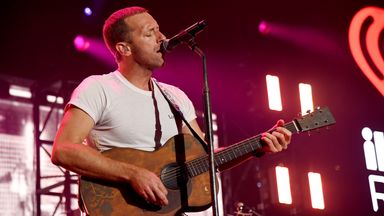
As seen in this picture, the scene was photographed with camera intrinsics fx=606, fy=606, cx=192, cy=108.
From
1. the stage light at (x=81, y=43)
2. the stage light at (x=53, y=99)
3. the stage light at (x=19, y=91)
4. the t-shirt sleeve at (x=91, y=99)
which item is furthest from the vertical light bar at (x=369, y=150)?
the t-shirt sleeve at (x=91, y=99)

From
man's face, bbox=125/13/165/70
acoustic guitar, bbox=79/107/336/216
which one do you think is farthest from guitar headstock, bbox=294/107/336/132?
man's face, bbox=125/13/165/70

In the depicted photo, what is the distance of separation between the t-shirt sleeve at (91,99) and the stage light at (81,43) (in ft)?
16.0

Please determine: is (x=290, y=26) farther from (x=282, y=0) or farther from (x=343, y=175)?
(x=343, y=175)

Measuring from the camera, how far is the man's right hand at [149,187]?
3377 mm

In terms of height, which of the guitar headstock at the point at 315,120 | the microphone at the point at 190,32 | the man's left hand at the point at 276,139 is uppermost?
the microphone at the point at 190,32

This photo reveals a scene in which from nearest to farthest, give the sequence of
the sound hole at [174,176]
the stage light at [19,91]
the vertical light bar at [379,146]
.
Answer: the sound hole at [174,176], the stage light at [19,91], the vertical light bar at [379,146]

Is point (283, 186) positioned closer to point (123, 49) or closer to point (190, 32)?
point (123, 49)

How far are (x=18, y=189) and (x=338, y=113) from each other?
5605mm

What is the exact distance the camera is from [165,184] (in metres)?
→ 3.55

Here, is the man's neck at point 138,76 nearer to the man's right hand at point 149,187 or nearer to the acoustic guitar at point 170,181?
the acoustic guitar at point 170,181

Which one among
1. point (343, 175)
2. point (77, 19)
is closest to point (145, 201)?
point (77, 19)

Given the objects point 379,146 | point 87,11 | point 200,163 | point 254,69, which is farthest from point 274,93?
point 200,163

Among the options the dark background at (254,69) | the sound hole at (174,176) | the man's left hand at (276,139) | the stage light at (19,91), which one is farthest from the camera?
the stage light at (19,91)

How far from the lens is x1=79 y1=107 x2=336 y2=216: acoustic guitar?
11.2ft
